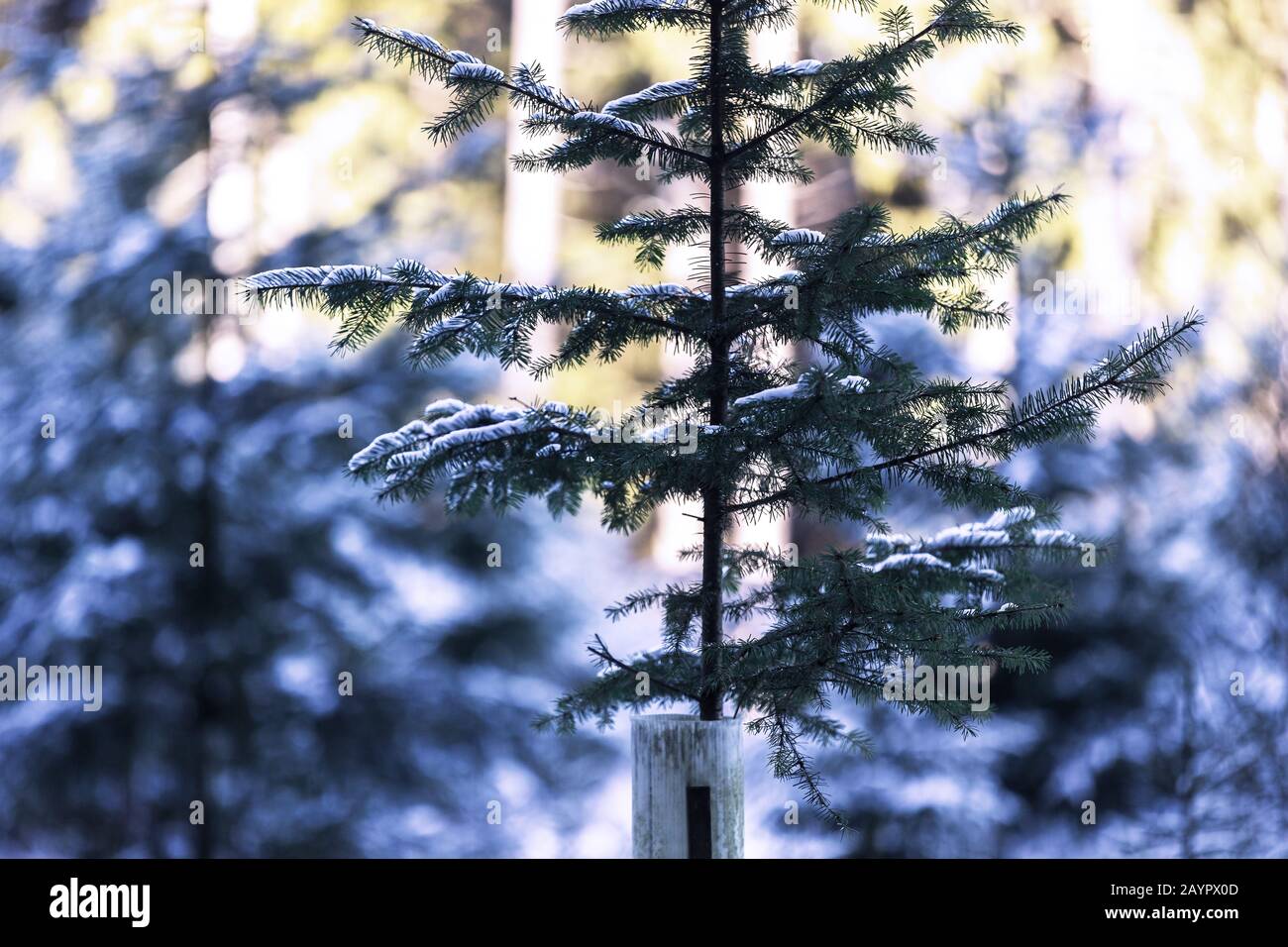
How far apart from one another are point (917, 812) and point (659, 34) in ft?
20.0

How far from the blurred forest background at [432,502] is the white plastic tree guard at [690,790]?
5.74m

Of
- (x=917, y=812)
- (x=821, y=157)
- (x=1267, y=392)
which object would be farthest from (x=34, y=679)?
(x=1267, y=392)

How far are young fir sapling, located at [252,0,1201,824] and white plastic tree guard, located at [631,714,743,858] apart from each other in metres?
0.13

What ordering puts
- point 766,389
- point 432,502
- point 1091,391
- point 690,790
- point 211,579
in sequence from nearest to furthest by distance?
point 1091,391
point 690,790
point 766,389
point 211,579
point 432,502

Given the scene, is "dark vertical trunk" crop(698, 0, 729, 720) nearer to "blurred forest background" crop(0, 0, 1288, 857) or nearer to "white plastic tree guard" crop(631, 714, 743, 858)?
"white plastic tree guard" crop(631, 714, 743, 858)

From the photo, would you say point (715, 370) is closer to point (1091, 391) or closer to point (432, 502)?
point (1091, 391)

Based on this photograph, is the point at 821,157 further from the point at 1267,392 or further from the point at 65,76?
the point at 65,76

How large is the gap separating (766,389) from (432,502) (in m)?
6.16

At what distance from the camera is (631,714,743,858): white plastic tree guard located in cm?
309

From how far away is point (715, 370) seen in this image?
3420mm

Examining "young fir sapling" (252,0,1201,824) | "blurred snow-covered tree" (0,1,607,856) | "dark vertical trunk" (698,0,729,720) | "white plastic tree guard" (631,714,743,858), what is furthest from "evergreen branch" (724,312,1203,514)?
"blurred snow-covered tree" (0,1,607,856)

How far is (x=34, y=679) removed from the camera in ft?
28.5

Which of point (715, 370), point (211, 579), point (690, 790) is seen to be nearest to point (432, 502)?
point (211, 579)

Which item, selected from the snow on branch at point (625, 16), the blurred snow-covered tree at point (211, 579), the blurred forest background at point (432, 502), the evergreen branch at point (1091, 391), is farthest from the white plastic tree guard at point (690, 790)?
the blurred snow-covered tree at point (211, 579)
